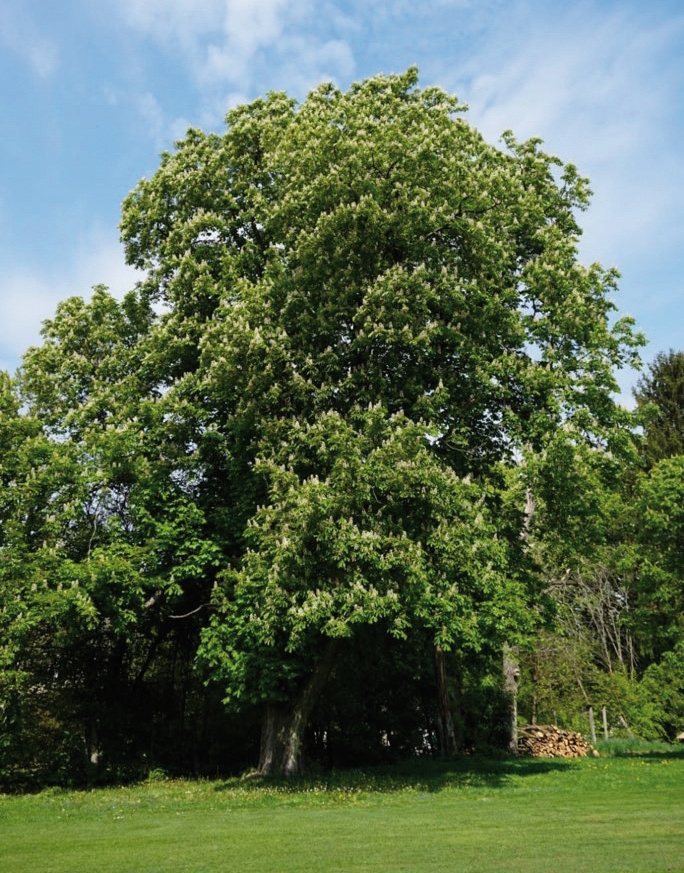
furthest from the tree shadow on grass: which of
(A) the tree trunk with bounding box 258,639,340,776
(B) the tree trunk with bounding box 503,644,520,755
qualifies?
(B) the tree trunk with bounding box 503,644,520,755

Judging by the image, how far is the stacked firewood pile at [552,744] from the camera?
3048 cm

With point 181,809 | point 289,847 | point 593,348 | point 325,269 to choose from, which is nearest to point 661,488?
point 593,348

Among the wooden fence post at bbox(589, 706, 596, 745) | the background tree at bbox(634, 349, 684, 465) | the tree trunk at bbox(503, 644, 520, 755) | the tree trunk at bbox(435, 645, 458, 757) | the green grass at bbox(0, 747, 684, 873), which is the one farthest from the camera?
the background tree at bbox(634, 349, 684, 465)

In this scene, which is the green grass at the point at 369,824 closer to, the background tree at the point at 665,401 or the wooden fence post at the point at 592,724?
the wooden fence post at the point at 592,724

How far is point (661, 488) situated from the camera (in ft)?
81.7

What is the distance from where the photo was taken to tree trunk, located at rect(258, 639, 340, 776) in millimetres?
20078

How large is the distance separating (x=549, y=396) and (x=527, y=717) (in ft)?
78.5

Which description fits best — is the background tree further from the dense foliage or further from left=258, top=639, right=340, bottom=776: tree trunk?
left=258, top=639, right=340, bottom=776: tree trunk

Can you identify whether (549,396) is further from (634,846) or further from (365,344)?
(634,846)

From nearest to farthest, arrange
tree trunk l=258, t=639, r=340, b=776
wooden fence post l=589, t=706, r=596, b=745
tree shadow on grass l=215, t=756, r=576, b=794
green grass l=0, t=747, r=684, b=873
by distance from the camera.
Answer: green grass l=0, t=747, r=684, b=873 → tree shadow on grass l=215, t=756, r=576, b=794 → tree trunk l=258, t=639, r=340, b=776 → wooden fence post l=589, t=706, r=596, b=745

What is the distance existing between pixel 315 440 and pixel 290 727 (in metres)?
8.02

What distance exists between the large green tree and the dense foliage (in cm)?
8

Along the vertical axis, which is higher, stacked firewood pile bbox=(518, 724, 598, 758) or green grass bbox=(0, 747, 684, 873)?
stacked firewood pile bbox=(518, 724, 598, 758)

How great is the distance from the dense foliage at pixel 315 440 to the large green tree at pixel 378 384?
0.28 feet
